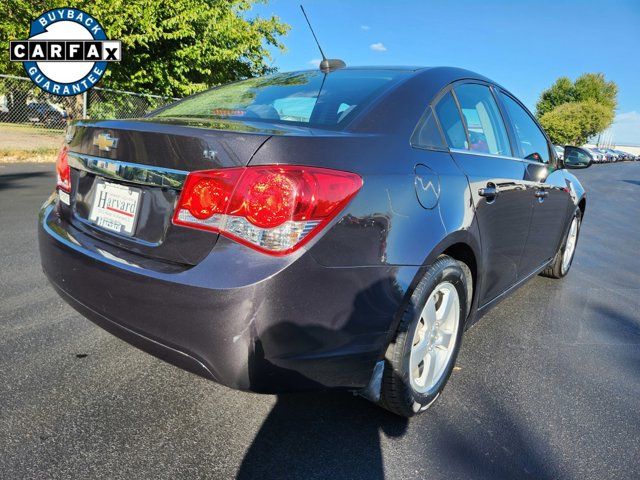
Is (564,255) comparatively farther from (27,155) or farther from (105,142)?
(27,155)

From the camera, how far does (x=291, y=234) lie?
1.60 m

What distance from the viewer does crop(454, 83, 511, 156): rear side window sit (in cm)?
266

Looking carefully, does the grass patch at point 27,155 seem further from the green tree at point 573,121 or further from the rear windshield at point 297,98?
the green tree at point 573,121

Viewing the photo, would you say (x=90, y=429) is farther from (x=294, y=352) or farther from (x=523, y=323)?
(x=523, y=323)

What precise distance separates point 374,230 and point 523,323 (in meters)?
2.30

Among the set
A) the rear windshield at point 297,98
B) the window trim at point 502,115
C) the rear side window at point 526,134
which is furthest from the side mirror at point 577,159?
the rear windshield at point 297,98

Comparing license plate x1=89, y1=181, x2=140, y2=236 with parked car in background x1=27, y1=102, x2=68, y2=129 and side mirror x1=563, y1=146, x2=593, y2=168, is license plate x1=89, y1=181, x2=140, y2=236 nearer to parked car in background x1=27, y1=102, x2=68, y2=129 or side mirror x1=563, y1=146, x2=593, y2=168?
side mirror x1=563, y1=146, x2=593, y2=168

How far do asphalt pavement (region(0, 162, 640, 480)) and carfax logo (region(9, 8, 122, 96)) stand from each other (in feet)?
28.2

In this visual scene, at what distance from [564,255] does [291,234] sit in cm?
383

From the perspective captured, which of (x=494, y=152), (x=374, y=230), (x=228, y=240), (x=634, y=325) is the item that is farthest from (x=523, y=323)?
(x=228, y=240)

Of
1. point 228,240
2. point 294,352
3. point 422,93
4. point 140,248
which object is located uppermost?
point 422,93

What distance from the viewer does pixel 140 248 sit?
1838 mm

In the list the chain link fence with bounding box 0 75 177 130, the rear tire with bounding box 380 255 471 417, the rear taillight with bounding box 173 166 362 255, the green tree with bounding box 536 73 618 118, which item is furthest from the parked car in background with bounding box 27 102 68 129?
the green tree with bounding box 536 73 618 118

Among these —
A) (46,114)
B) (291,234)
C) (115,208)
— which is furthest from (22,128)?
(291,234)
